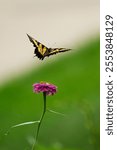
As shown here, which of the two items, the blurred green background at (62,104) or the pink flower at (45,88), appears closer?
the pink flower at (45,88)

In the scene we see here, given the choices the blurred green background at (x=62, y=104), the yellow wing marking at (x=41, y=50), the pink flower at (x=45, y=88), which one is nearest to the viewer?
the pink flower at (x=45, y=88)

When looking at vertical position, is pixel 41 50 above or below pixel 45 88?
above

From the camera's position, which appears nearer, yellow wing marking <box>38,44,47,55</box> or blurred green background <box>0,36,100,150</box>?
yellow wing marking <box>38,44,47,55</box>

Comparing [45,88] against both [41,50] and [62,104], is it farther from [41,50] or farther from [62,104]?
[62,104]

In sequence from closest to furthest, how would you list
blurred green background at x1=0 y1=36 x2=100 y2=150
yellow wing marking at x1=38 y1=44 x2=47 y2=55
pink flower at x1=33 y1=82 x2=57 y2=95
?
pink flower at x1=33 y1=82 x2=57 y2=95
yellow wing marking at x1=38 y1=44 x2=47 y2=55
blurred green background at x1=0 y1=36 x2=100 y2=150

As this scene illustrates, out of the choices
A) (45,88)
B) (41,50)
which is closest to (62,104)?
(41,50)

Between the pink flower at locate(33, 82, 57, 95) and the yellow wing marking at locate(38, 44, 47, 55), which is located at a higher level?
the yellow wing marking at locate(38, 44, 47, 55)

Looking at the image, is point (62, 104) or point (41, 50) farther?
point (62, 104)

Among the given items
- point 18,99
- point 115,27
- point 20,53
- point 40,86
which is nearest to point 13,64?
point 20,53
